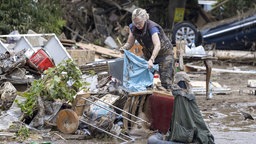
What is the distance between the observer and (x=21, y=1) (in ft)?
62.1

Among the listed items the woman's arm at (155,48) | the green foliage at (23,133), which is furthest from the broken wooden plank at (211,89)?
the green foliage at (23,133)

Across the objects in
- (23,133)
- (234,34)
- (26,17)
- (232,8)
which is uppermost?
(232,8)

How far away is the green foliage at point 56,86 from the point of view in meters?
10.6

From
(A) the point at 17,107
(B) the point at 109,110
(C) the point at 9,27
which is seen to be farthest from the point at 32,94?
(C) the point at 9,27

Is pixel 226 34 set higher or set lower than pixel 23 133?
higher

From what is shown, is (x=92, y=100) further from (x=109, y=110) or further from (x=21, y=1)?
(x=21, y=1)

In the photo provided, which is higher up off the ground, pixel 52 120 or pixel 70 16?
pixel 70 16

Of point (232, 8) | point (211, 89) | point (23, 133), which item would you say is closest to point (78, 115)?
point (23, 133)

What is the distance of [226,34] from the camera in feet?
69.8

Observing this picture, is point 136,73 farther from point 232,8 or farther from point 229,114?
point 232,8

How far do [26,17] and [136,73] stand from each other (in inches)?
332

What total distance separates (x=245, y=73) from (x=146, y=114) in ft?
29.4

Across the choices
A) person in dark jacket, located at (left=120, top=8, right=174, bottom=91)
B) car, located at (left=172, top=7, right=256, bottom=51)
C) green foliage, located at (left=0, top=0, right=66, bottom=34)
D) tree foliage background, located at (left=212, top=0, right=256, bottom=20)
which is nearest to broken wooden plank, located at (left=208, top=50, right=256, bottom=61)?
car, located at (left=172, top=7, right=256, bottom=51)

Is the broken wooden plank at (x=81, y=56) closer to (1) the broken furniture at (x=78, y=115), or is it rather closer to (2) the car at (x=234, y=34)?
(1) the broken furniture at (x=78, y=115)
